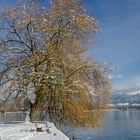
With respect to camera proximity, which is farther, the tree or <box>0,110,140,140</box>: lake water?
<box>0,110,140,140</box>: lake water

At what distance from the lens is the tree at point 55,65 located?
20.5 metres

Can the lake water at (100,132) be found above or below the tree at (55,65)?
below

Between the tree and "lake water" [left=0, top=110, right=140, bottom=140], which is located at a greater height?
the tree

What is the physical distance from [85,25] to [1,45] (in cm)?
535

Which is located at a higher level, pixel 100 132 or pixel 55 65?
pixel 55 65

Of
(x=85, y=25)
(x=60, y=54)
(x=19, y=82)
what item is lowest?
(x=19, y=82)

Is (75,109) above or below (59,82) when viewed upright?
below

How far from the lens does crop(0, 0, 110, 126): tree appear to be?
20500 millimetres

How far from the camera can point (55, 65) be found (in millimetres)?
20906

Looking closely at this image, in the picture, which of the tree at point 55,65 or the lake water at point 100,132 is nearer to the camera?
the tree at point 55,65

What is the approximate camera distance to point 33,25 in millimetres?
21016

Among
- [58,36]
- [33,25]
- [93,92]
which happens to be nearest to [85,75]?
[93,92]

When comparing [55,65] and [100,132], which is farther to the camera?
[100,132]

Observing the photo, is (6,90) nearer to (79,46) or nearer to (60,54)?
(60,54)
